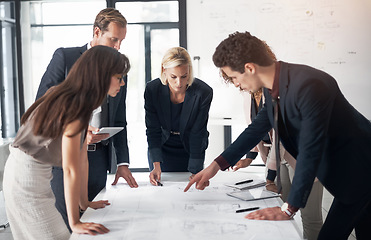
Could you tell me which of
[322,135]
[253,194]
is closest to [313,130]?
[322,135]

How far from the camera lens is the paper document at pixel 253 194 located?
5.60 ft

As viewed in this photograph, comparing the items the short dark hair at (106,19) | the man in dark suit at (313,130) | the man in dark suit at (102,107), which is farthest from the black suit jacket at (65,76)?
the man in dark suit at (313,130)

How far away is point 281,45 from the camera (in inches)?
166

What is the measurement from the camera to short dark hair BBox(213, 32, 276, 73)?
4.74ft

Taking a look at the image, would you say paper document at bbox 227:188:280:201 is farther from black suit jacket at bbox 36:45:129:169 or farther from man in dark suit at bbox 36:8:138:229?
black suit jacket at bbox 36:45:129:169

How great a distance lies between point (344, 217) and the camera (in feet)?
5.05

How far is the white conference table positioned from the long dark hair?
1.19 feet

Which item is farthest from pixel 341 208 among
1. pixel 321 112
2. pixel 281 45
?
pixel 281 45

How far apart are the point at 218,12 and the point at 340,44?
1278 millimetres

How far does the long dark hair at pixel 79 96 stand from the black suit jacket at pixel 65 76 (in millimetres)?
664

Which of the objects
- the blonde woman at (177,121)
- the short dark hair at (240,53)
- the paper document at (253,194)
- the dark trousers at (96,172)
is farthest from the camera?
the blonde woman at (177,121)

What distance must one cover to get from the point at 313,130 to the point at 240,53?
0.36m

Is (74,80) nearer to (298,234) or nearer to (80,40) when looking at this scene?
(298,234)

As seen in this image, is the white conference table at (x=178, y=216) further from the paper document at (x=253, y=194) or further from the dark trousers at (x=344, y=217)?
the dark trousers at (x=344, y=217)
